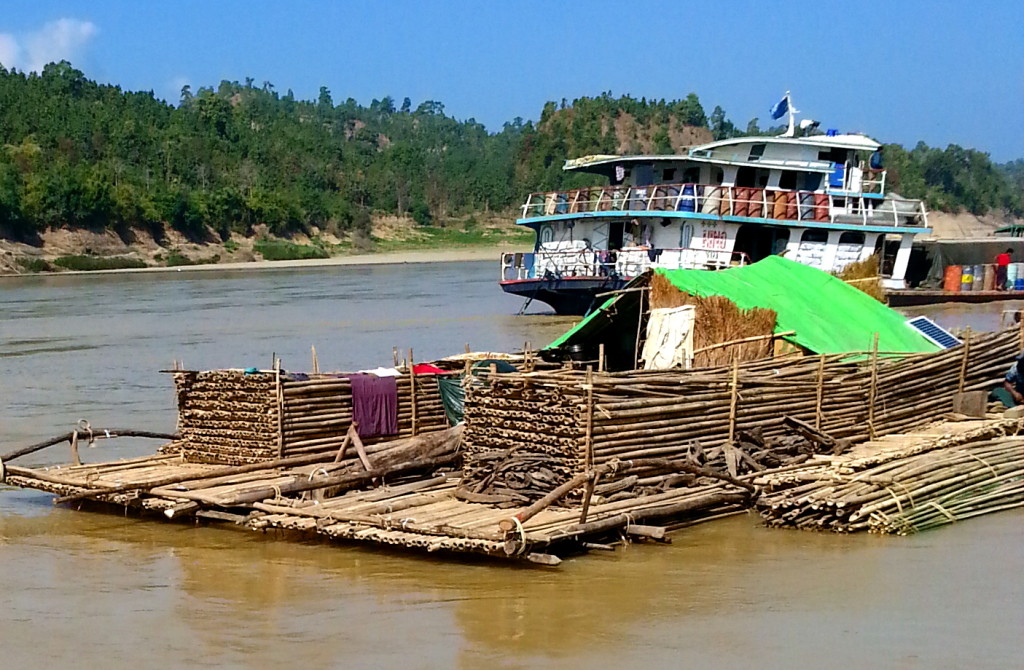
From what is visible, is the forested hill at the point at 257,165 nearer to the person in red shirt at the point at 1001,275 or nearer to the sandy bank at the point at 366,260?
the sandy bank at the point at 366,260

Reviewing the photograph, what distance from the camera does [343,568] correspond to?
9258mm

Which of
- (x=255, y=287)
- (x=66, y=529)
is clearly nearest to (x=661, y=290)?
(x=66, y=529)

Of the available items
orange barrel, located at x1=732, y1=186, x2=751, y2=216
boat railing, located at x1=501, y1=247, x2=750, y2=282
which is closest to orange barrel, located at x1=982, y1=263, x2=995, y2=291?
boat railing, located at x1=501, y1=247, x2=750, y2=282

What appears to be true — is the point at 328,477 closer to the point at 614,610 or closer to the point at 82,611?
the point at 82,611

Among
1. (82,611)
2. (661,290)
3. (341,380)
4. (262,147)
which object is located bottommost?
(82,611)

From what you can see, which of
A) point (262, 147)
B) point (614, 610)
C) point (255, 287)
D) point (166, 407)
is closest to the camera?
point (614, 610)

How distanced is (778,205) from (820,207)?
0.95m

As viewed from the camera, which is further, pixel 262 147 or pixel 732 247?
pixel 262 147

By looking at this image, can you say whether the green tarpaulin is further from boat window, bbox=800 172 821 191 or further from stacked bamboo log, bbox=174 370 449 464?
boat window, bbox=800 172 821 191

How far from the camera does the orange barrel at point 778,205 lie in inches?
1091

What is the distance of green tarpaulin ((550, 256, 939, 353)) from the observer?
12867 mm

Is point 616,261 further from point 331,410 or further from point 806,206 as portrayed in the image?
point 331,410

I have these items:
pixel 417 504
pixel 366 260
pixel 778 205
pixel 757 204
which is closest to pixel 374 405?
pixel 417 504

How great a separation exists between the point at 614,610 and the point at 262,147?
75790 millimetres
